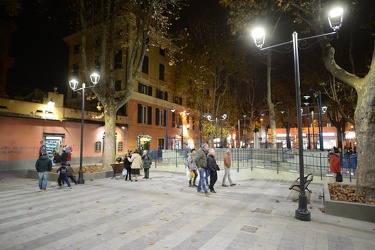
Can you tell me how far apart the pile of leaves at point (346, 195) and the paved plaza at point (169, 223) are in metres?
0.65

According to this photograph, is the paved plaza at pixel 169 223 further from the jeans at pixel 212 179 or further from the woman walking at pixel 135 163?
the woman walking at pixel 135 163

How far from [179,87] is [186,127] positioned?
9.18 metres

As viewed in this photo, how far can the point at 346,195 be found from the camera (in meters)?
7.70

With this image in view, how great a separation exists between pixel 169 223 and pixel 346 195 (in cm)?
599

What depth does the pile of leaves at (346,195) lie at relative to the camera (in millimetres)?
7085

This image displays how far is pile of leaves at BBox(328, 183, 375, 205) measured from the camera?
7.08 metres

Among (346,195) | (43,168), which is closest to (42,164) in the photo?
(43,168)

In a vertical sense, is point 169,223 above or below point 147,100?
below

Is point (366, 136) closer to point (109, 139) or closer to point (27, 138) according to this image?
point (109, 139)

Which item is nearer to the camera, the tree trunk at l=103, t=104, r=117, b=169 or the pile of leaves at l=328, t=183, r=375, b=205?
the pile of leaves at l=328, t=183, r=375, b=205

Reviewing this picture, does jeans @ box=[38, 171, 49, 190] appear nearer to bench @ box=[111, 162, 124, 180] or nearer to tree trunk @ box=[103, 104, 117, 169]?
bench @ box=[111, 162, 124, 180]

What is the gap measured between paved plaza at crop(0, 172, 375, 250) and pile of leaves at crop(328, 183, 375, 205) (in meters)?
0.65

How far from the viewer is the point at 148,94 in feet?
106

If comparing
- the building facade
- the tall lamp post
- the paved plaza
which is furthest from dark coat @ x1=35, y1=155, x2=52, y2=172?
the building facade
